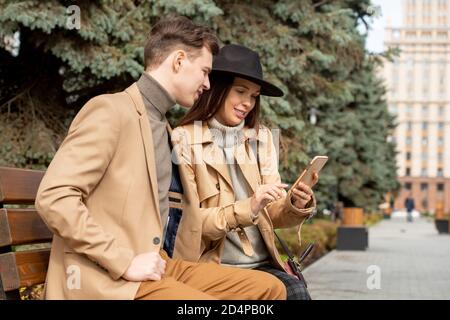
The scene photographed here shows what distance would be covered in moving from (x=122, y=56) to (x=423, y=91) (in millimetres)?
114616

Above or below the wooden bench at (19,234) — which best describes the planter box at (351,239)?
below

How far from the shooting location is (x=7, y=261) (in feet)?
8.62

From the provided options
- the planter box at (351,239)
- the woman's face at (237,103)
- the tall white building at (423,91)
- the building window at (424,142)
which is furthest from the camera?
the building window at (424,142)

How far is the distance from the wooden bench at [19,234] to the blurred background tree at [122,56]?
4.81 m

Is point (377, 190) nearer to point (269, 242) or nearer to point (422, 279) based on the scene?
point (422, 279)

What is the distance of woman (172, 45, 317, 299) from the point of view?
120 inches

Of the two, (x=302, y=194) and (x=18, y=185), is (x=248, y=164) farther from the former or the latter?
(x=18, y=185)

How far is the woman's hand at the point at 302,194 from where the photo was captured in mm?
3107

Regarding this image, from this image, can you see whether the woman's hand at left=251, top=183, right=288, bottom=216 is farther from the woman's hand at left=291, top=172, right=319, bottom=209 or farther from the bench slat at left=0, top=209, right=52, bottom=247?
the bench slat at left=0, top=209, right=52, bottom=247

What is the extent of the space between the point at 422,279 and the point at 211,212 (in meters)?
8.45

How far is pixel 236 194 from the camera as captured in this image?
3.41 metres

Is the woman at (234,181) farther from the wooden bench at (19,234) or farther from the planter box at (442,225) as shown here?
the planter box at (442,225)

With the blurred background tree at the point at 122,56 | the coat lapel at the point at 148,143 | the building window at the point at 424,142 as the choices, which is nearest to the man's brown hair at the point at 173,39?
the coat lapel at the point at 148,143
